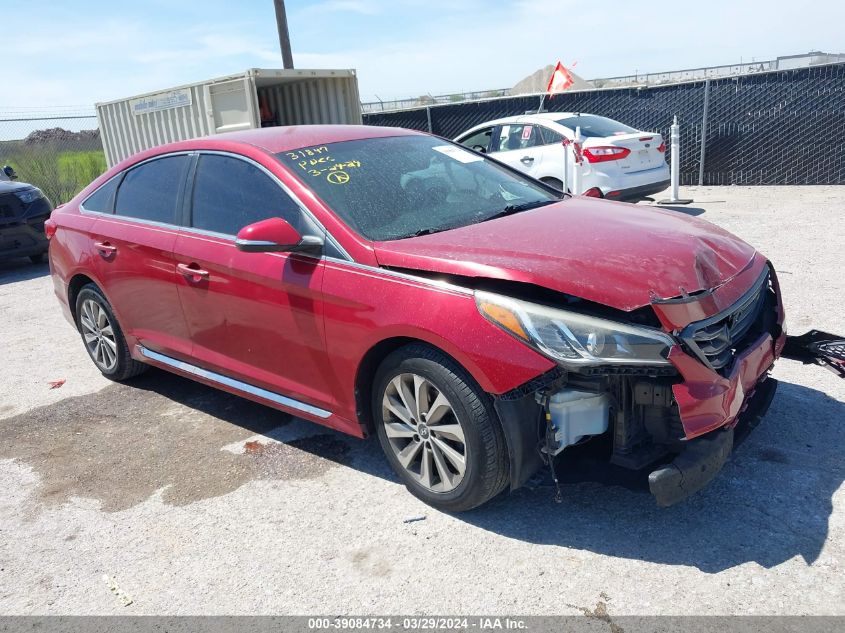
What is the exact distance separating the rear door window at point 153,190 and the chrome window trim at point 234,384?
0.88 m

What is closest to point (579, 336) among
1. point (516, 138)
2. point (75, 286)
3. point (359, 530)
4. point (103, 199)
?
point (359, 530)

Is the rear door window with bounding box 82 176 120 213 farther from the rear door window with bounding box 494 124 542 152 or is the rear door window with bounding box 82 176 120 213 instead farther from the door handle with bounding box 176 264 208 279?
the rear door window with bounding box 494 124 542 152

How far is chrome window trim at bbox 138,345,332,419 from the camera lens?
3.81 m

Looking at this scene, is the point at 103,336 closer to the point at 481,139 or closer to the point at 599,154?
the point at 599,154

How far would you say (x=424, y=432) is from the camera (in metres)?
3.32

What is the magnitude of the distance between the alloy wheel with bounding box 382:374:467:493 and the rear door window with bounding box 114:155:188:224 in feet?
6.47

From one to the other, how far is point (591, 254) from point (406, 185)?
126cm

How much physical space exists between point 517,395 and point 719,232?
1.58 m

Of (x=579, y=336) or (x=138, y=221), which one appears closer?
(x=579, y=336)

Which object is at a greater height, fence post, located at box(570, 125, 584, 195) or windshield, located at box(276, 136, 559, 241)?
windshield, located at box(276, 136, 559, 241)

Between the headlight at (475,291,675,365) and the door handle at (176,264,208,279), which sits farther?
the door handle at (176,264,208,279)

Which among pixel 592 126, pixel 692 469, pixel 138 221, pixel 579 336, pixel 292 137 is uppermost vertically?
pixel 292 137

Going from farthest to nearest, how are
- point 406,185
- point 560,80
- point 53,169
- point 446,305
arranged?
point 53,169 → point 560,80 → point 406,185 → point 446,305

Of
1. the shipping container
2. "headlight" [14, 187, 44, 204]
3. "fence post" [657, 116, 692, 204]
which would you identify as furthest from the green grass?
"fence post" [657, 116, 692, 204]
